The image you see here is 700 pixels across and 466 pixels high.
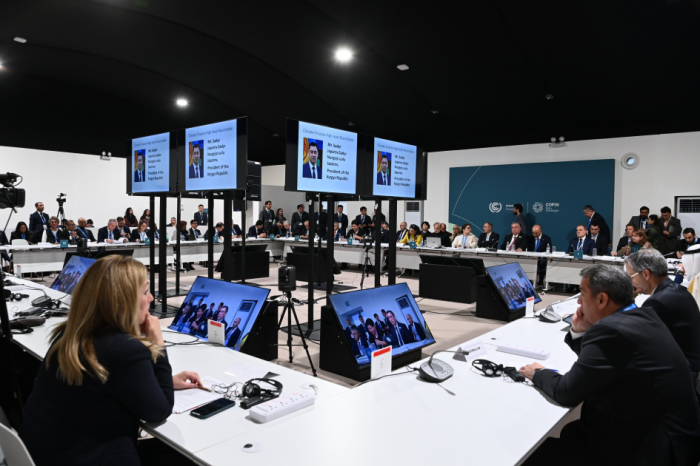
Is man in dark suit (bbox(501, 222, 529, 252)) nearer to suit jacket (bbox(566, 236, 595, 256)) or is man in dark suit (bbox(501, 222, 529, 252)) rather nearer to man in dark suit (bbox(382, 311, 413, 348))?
suit jacket (bbox(566, 236, 595, 256))

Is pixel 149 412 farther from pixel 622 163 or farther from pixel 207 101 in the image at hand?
pixel 207 101

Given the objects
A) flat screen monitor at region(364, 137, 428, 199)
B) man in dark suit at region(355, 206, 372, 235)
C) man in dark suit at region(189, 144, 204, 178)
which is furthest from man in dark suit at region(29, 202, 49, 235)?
flat screen monitor at region(364, 137, 428, 199)

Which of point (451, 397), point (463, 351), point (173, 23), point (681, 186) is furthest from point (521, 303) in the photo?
point (173, 23)

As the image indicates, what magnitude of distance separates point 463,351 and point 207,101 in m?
11.5

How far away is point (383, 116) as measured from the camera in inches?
448

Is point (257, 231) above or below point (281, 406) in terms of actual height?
above

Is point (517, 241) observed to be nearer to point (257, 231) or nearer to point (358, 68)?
point (358, 68)

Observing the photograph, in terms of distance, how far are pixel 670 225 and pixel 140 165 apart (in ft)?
30.9

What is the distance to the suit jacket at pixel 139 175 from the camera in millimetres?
4859

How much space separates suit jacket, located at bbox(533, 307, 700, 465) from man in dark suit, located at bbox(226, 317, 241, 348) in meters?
1.92

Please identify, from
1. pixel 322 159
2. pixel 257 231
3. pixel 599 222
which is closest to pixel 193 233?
pixel 257 231

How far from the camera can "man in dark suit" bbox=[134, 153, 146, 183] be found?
4.86 m

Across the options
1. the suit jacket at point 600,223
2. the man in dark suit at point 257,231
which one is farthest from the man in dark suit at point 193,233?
the suit jacket at point 600,223

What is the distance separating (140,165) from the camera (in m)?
4.90
